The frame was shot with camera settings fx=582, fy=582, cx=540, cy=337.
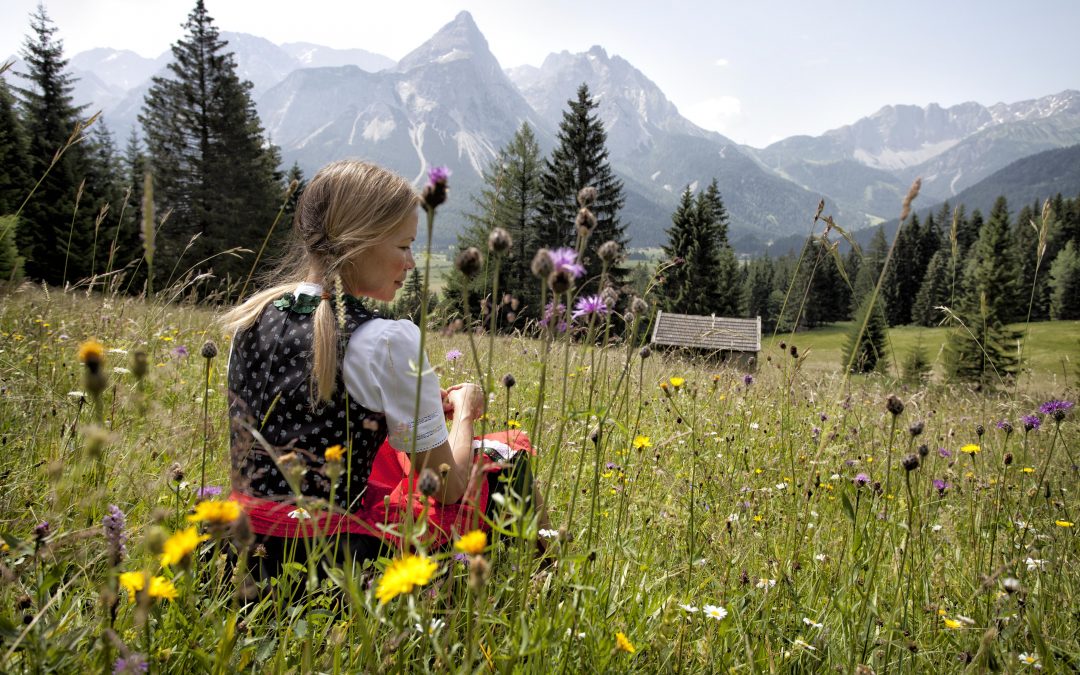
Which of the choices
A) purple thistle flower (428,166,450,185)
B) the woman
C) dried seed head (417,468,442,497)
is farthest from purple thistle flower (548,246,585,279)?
the woman

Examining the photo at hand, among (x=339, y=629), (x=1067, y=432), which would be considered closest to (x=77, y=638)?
(x=339, y=629)

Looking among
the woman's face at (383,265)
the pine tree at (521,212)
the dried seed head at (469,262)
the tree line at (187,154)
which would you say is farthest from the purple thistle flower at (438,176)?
the pine tree at (521,212)

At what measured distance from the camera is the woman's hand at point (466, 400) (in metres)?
1.91

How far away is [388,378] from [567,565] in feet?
2.47

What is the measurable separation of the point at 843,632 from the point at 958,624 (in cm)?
30

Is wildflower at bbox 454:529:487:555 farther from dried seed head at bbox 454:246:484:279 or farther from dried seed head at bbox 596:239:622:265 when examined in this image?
dried seed head at bbox 596:239:622:265

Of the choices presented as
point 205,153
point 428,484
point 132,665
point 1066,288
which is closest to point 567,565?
point 428,484

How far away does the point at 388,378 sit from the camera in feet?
5.68

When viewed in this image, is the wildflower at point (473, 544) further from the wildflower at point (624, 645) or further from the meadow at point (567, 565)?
the wildflower at point (624, 645)

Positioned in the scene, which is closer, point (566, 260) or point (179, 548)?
A: point (179, 548)

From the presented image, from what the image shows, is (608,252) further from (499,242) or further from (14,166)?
(14,166)

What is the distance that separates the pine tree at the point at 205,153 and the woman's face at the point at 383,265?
71.0ft

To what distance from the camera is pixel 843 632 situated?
1.54m

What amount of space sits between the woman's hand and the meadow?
0.17 meters
